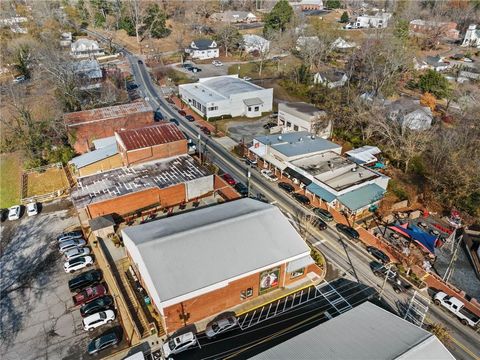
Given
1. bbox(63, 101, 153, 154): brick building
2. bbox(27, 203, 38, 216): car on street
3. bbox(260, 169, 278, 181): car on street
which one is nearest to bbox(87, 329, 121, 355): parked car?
bbox(27, 203, 38, 216): car on street

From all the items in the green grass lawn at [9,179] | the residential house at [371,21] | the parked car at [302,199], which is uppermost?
the residential house at [371,21]

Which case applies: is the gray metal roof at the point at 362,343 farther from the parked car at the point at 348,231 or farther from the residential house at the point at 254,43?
the residential house at the point at 254,43

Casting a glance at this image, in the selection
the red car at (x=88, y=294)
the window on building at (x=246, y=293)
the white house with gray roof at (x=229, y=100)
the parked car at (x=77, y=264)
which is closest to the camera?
the window on building at (x=246, y=293)

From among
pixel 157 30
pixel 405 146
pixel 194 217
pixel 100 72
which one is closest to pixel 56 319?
pixel 194 217

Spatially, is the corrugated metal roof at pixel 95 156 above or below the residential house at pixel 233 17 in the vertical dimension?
below

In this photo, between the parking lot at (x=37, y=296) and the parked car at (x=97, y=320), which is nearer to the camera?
the parking lot at (x=37, y=296)

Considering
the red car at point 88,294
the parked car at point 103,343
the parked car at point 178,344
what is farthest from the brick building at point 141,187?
the parked car at point 178,344
